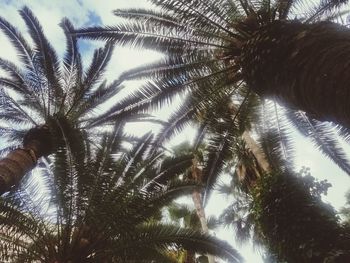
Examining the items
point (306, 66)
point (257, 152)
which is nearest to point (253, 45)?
point (306, 66)

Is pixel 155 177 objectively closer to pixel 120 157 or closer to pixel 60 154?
pixel 120 157

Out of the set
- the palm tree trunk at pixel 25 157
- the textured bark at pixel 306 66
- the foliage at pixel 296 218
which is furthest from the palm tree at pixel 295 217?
the palm tree trunk at pixel 25 157

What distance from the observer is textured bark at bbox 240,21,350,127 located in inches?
152

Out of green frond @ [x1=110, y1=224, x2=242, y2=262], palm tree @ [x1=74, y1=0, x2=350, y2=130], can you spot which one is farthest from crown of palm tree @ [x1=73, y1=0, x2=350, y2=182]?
green frond @ [x1=110, y1=224, x2=242, y2=262]

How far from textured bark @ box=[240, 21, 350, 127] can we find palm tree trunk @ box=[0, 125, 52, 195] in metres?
4.47

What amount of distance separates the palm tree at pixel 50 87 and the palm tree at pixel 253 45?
6.34 feet

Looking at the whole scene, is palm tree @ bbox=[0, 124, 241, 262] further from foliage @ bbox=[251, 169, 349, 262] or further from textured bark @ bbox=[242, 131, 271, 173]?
textured bark @ bbox=[242, 131, 271, 173]

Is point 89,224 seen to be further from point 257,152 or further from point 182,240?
point 257,152

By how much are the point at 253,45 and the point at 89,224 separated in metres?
4.55

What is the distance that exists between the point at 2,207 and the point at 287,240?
208 inches

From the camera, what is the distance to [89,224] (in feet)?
26.2

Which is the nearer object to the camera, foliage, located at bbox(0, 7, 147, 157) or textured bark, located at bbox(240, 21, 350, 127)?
textured bark, located at bbox(240, 21, 350, 127)

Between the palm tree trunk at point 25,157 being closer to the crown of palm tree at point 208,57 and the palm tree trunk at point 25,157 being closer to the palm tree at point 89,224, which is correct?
the palm tree at point 89,224

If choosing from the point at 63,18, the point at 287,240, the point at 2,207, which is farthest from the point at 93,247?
the point at 63,18
